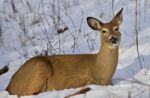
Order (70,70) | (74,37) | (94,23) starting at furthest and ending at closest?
(74,37) → (94,23) → (70,70)

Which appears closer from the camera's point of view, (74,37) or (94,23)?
(94,23)

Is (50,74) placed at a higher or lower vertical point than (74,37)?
lower

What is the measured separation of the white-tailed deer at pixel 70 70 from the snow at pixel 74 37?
0.21 metres

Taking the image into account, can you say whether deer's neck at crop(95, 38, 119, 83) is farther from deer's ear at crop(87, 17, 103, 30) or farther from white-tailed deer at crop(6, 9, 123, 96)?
deer's ear at crop(87, 17, 103, 30)

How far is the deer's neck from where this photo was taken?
25.8ft

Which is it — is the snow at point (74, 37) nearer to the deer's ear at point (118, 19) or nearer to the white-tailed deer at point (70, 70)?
the white-tailed deer at point (70, 70)

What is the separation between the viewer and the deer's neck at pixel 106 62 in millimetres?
7862

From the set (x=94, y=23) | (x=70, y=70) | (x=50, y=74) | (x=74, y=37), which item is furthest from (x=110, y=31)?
(x=74, y=37)

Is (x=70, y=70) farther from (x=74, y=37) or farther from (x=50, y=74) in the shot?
(x=74, y=37)

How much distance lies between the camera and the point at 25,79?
7.82m

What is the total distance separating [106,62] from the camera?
7.95m

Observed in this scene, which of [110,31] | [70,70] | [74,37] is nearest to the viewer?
[110,31]

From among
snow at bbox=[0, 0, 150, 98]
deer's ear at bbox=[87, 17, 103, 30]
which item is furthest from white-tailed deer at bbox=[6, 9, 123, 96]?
snow at bbox=[0, 0, 150, 98]

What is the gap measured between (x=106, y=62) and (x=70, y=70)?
464mm
